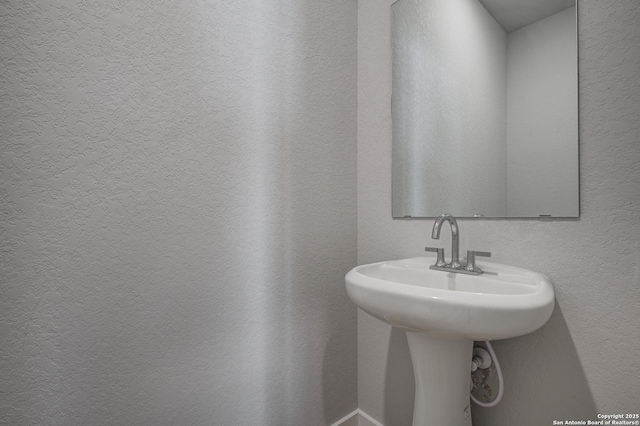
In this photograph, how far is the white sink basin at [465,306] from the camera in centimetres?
61

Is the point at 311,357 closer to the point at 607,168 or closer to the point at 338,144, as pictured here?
the point at 338,144

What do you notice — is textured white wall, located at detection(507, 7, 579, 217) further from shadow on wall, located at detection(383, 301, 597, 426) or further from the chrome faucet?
shadow on wall, located at detection(383, 301, 597, 426)

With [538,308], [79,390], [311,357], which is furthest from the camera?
[311,357]

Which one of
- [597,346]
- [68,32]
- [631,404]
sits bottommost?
[631,404]

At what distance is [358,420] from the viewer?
53.0 inches

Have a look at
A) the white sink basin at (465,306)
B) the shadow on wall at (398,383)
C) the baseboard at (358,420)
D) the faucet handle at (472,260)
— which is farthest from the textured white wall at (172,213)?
the faucet handle at (472,260)

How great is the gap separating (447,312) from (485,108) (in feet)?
2.48

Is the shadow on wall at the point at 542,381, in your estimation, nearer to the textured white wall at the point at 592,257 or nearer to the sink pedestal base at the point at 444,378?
the textured white wall at the point at 592,257

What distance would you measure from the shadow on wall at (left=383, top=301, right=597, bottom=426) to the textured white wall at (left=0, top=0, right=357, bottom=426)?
618mm

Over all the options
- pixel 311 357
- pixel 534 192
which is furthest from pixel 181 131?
pixel 534 192

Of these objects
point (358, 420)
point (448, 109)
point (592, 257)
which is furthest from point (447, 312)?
point (358, 420)

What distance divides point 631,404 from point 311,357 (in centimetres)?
94

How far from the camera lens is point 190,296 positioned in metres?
0.90

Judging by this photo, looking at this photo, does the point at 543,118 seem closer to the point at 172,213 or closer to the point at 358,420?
the point at 172,213
